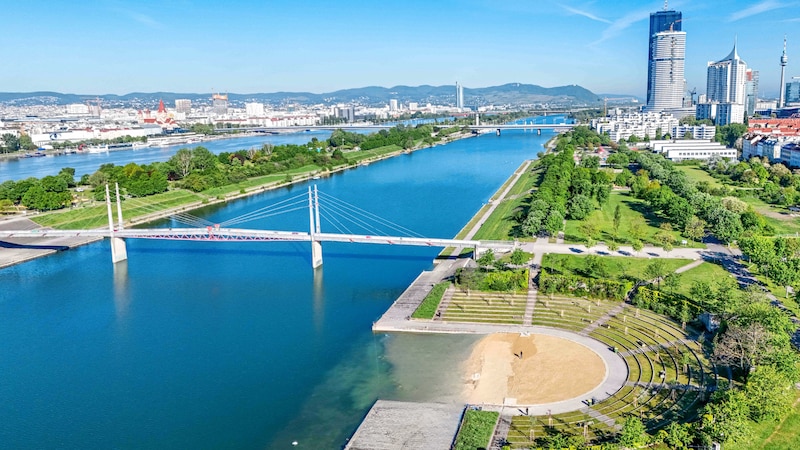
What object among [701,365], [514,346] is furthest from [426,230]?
[701,365]

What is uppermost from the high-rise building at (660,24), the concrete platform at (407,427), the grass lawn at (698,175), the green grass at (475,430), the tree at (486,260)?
the high-rise building at (660,24)

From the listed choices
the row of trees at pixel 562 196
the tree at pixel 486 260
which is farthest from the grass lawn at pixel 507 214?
the tree at pixel 486 260

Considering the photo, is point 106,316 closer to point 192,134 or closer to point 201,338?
point 201,338

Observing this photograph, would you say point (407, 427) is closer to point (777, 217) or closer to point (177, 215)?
point (777, 217)

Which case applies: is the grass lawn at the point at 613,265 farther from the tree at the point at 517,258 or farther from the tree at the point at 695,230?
the tree at the point at 695,230

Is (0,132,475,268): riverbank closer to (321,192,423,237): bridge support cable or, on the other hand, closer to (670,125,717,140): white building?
(321,192,423,237): bridge support cable

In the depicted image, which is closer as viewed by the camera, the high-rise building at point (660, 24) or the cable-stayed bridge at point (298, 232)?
the cable-stayed bridge at point (298, 232)

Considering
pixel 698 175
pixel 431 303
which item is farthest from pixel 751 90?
pixel 431 303
